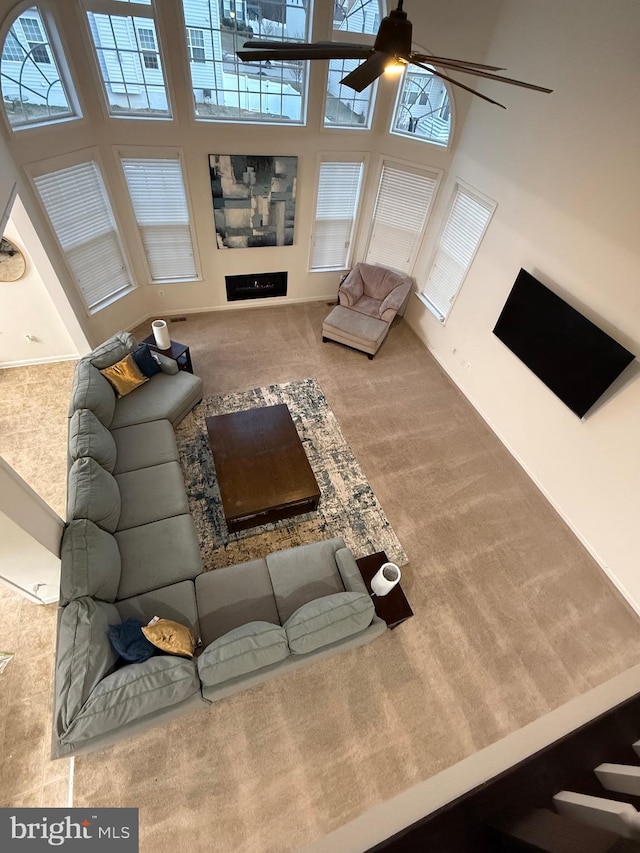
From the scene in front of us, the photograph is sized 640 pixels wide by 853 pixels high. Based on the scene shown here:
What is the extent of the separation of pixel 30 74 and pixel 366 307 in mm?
4301

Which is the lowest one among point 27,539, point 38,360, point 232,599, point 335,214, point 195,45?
point 38,360

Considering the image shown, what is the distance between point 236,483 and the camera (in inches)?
145

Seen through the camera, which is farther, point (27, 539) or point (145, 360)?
point (145, 360)

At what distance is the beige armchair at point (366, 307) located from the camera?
18.4 ft

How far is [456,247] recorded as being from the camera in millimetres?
5223

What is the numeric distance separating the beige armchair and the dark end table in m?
3.19

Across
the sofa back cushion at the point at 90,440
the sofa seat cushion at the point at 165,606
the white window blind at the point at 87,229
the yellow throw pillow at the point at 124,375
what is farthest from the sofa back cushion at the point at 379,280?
the sofa seat cushion at the point at 165,606

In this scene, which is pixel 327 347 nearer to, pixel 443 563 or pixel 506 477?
pixel 506 477

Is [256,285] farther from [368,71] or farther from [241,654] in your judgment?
[241,654]

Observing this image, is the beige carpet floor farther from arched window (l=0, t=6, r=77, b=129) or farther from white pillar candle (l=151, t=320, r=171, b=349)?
arched window (l=0, t=6, r=77, b=129)

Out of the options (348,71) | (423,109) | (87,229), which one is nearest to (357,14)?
A: (348,71)

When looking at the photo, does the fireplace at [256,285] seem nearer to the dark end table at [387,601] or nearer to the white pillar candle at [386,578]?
the dark end table at [387,601]

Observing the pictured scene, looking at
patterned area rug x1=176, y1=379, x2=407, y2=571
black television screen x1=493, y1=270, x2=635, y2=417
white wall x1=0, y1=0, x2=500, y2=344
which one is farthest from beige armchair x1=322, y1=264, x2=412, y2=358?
black television screen x1=493, y1=270, x2=635, y2=417

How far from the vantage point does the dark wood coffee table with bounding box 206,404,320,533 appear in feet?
11.8
